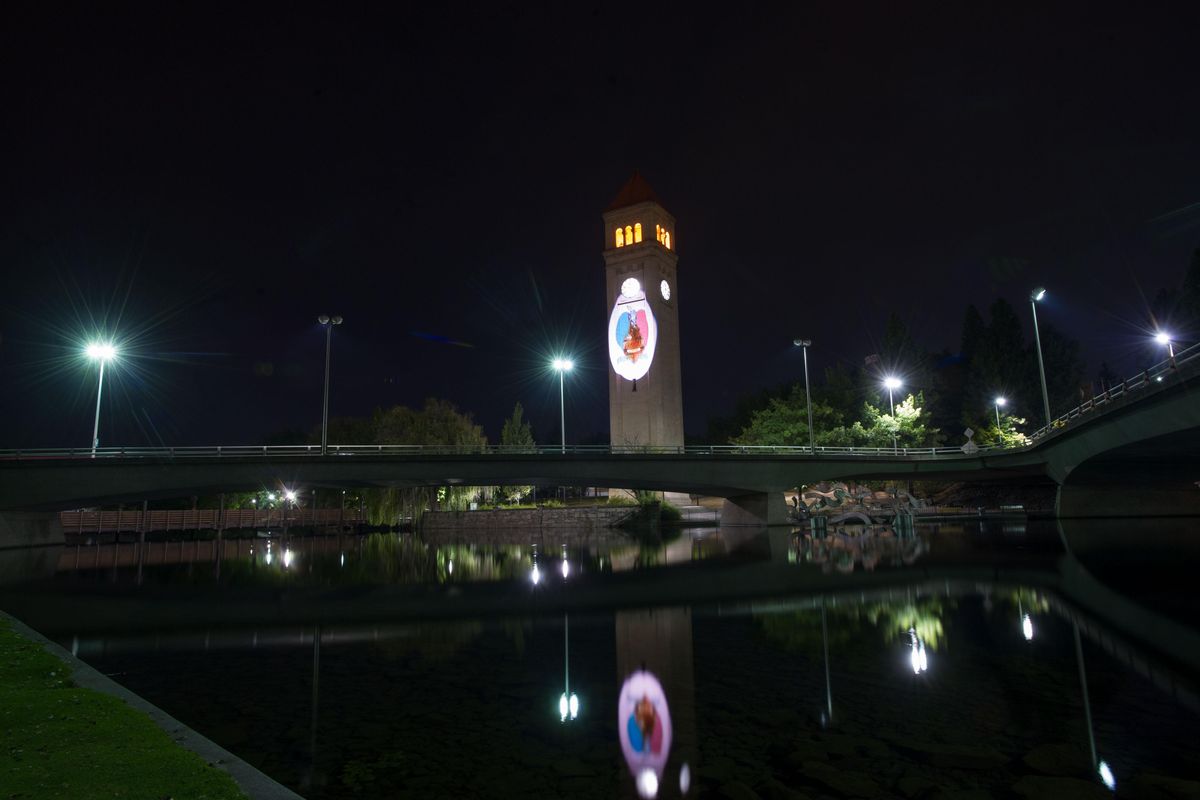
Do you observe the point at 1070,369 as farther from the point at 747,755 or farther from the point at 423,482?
the point at 747,755

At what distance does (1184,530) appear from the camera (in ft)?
123

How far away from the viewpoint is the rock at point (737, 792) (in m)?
5.88

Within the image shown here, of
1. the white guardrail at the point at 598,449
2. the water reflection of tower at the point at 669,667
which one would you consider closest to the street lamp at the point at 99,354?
the white guardrail at the point at 598,449

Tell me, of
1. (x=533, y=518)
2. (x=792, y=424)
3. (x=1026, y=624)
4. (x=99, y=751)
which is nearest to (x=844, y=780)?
(x=99, y=751)

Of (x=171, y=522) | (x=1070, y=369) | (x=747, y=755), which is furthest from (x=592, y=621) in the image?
(x=1070, y=369)

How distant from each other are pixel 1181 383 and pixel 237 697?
1300 inches

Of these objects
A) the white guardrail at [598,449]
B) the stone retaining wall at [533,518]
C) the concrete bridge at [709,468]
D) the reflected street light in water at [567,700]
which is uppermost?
the white guardrail at [598,449]

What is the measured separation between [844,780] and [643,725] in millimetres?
2425

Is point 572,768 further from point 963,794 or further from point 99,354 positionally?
point 99,354

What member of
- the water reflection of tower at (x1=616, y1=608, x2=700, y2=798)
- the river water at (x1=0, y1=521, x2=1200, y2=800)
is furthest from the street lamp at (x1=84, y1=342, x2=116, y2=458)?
the water reflection of tower at (x1=616, y1=608, x2=700, y2=798)

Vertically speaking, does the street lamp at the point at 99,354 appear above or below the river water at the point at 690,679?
above

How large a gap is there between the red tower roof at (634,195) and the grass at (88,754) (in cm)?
9429

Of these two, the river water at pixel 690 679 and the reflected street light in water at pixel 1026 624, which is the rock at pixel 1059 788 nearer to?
the river water at pixel 690 679

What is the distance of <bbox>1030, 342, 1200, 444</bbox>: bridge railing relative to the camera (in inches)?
1073
